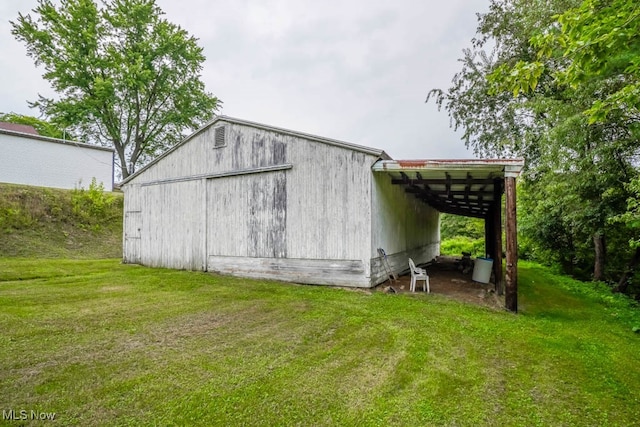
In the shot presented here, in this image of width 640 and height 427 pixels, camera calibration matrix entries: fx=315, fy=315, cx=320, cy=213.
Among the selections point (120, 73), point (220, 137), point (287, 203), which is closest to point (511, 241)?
point (287, 203)

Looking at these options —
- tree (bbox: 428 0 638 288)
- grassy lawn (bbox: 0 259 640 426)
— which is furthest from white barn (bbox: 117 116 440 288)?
tree (bbox: 428 0 638 288)

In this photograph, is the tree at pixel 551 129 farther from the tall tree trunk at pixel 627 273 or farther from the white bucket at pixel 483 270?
the white bucket at pixel 483 270

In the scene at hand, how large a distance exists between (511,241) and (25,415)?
6.31 metres

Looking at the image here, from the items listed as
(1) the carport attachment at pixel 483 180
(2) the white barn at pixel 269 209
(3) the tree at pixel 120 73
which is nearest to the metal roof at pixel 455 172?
(1) the carport attachment at pixel 483 180

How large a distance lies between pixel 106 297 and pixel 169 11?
2258 centimetres

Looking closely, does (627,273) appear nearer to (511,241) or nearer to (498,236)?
(498,236)

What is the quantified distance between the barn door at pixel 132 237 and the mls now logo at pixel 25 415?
9.06 metres

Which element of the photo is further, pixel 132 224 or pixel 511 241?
pixel 132 224

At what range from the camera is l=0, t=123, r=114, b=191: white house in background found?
545 inches

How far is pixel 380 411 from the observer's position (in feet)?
8.07

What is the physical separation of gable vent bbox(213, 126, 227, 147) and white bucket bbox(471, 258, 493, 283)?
299 inches

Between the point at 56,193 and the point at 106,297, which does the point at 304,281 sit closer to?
the point at 106,297

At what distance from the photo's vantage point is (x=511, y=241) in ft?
17.6

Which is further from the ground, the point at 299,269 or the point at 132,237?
the point at 132,237
